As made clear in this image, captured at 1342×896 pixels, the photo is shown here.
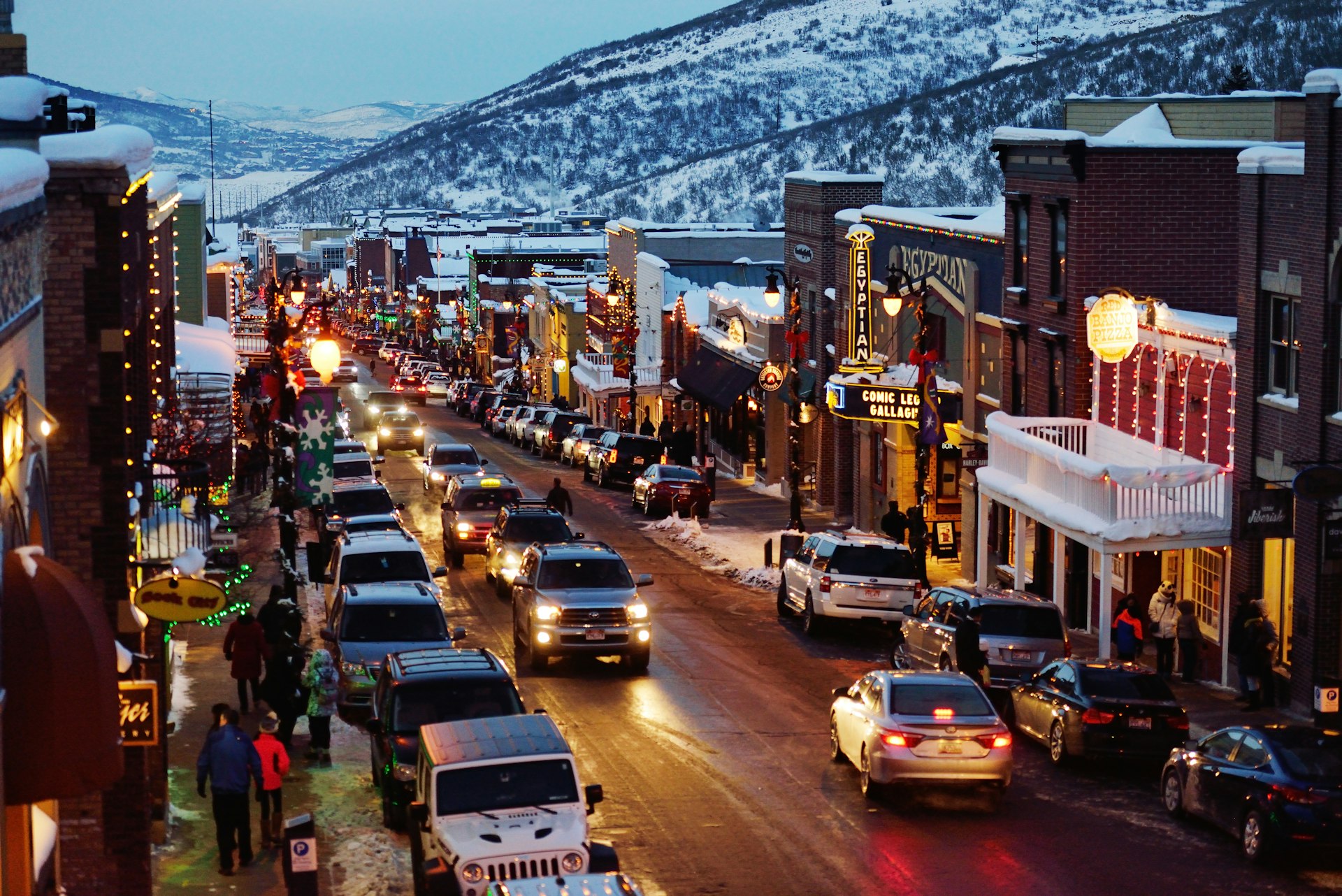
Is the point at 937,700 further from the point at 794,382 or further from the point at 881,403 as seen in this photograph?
the point at 794,382

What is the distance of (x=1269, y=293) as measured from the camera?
31031 mm

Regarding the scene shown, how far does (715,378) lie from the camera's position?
6819 centimetres

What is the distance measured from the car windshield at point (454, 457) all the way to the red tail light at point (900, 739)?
37099 millimetres

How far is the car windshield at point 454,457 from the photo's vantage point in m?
59.2

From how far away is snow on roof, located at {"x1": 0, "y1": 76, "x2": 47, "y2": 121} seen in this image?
17.2 m

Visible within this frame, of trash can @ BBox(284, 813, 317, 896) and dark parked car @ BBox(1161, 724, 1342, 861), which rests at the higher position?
trash can @ BBox(284, 813, 317, 896)

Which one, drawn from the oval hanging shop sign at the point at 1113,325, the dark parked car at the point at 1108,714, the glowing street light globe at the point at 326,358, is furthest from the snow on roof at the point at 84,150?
the oval hanging shop sign at the point at 1113,325

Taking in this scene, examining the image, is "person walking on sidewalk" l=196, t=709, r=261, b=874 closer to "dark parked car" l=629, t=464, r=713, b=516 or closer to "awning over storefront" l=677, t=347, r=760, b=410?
"dark parked car" l=629, t=464, r=713, b=516

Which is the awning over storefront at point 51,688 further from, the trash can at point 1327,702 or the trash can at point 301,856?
the trash can at point 1327,702

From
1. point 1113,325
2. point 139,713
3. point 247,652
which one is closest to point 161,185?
point 247,652

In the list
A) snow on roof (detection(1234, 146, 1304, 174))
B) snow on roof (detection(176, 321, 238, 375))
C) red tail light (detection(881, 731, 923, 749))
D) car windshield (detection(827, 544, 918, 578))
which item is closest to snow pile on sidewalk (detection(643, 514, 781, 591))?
car windshield (detection(827, 544, 918, 578))

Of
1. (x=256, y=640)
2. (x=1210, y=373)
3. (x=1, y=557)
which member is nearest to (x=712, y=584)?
(x=1210, y=373)

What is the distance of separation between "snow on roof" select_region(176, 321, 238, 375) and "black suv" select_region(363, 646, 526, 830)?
90.5 feet

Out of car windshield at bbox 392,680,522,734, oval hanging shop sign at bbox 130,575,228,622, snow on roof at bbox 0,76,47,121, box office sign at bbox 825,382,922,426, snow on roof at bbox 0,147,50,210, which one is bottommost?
car windshield at bbox 392,680,522,734
